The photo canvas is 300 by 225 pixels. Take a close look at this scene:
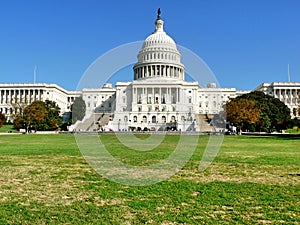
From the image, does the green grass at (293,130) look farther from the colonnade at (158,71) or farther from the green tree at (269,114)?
the colonnade at (158,71)

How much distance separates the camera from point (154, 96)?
104375 millimetres

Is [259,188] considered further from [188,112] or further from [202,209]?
[188,112]

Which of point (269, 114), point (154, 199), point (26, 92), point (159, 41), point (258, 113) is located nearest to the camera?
Answer: point (154, 199)

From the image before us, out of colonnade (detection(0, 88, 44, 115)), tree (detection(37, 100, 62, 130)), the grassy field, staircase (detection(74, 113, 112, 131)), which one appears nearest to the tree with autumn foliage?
staircase (detection(74, 113, 112, 131))

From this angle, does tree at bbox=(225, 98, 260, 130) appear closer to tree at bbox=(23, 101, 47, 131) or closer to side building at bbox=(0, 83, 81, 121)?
tree at bbox=(23, 101, 47, 131)

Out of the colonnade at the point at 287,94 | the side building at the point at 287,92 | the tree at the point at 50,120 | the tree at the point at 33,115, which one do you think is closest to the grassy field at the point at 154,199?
the tree at the point at 33,115

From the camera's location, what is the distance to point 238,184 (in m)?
9.86

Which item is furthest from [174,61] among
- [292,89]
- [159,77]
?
[292,89]

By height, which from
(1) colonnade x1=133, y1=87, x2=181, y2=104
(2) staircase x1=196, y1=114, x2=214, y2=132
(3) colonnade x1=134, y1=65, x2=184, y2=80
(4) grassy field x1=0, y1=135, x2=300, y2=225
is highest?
(3) colonnade x1=134, y1=65, x2=184, y2=80

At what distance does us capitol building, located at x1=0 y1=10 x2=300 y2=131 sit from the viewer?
8931 centimetres

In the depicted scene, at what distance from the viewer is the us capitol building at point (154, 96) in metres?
89.3

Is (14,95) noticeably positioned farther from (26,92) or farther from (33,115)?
(33,115)

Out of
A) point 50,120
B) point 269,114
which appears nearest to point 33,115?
point 50,120

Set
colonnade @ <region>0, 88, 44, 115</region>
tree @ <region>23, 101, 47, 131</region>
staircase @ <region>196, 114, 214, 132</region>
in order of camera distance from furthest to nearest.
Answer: colonnade @ <region>0, 88, 44, 115</region>
staircase @ <region>196, 114, 214, 132</region>
tree @ <region>23, 101, 47, 131</region>
